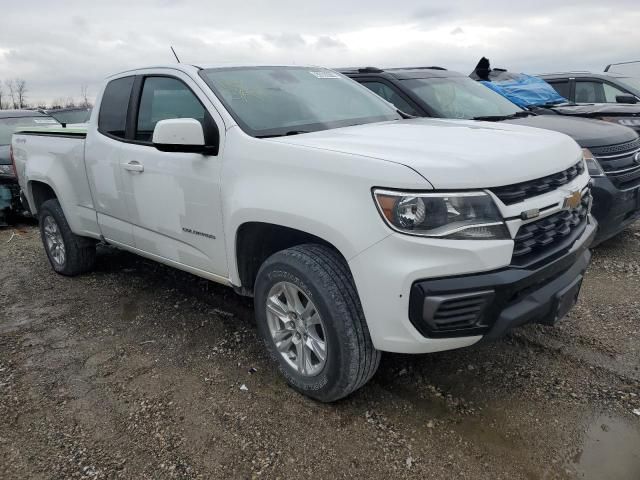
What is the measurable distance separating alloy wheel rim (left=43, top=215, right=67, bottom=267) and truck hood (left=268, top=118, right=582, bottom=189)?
10.5ft

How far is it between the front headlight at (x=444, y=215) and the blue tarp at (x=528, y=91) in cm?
548

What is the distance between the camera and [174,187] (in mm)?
3414

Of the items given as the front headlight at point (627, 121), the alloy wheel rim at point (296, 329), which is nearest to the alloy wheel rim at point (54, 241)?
the alloy wheel rim at point (296, 329)

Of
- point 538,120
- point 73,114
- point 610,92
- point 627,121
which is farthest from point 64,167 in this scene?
point 610,92

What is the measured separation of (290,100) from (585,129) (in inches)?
122

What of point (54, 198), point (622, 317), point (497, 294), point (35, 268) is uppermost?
point (497, 294)

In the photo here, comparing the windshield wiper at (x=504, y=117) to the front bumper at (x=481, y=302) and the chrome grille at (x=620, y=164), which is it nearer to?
the chrome grille at (x=620, y=164)

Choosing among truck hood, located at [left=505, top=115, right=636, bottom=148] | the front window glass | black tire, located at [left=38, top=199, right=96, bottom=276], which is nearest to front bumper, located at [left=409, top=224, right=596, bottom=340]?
truck hood, located at [left=505, top=115, right=636, bottom=148]

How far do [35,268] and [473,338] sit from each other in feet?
16.2

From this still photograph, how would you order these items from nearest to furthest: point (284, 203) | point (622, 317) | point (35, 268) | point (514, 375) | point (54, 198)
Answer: point (284, 203), point (514, 375), point (622, 317), point (54, 198), point (35, 268)

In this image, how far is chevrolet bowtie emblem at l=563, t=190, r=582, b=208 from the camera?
8.89 feet

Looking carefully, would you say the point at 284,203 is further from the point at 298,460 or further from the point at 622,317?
the point at 622,317

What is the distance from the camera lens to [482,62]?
823 centimetres

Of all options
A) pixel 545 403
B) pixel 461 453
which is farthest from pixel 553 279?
pixel 461 453
